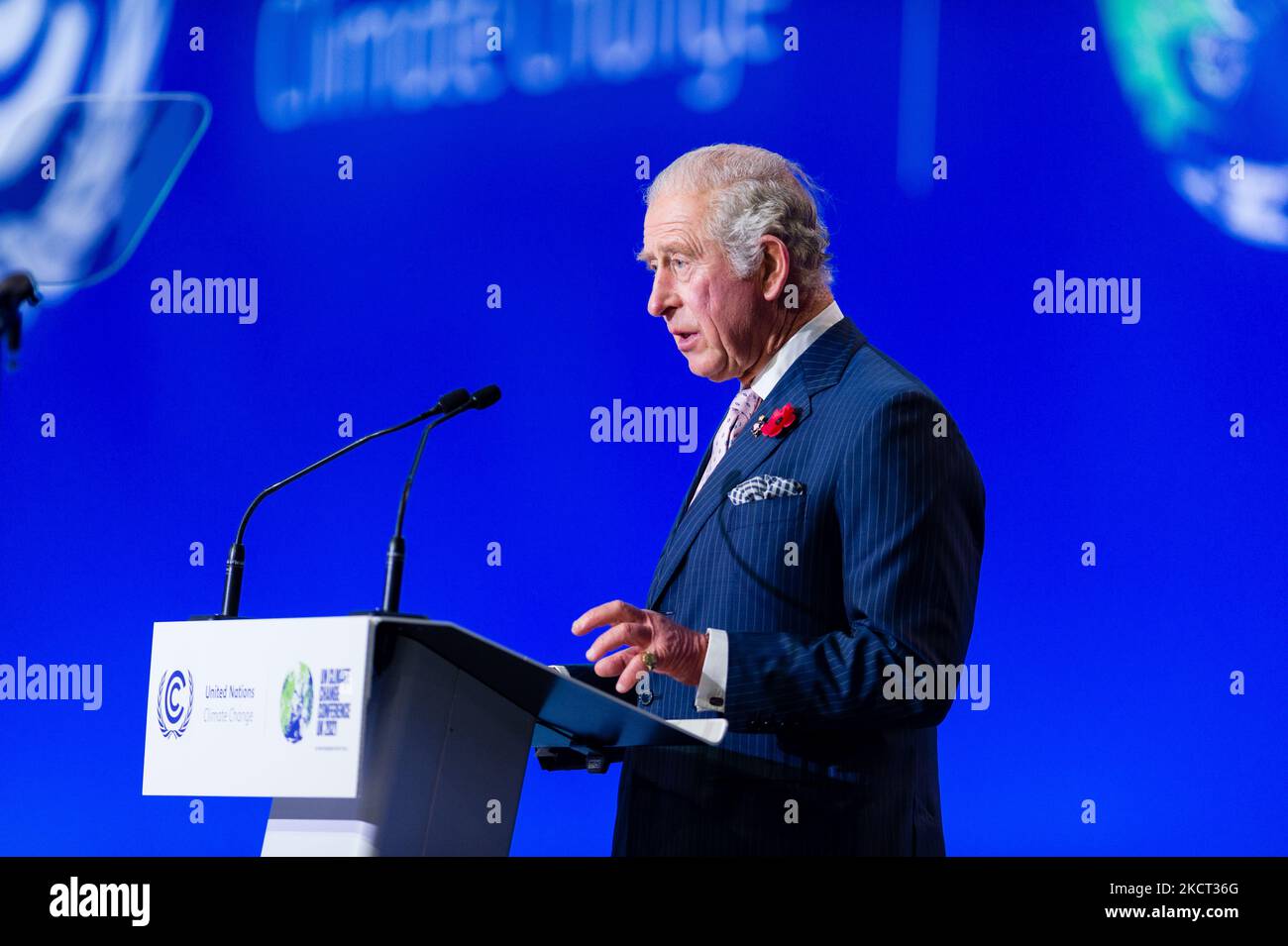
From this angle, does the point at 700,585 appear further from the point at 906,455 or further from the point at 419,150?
the point at 419,150

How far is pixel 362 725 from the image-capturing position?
1551mm

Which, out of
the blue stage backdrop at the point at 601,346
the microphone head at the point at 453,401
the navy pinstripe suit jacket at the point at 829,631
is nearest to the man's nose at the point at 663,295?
the navy pinstripe suit jacket at the point at 829,631

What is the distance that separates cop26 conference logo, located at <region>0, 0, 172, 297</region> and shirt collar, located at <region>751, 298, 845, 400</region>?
2.44 meters

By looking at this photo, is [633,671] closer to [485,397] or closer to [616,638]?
[616,638]

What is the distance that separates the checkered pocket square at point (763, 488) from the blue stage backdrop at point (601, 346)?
5.47 ft

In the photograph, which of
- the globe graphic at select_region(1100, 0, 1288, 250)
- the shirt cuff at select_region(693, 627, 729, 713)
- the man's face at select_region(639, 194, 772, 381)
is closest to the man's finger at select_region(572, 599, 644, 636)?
the shirt cuff at select_region(693, 627, 729, 713)

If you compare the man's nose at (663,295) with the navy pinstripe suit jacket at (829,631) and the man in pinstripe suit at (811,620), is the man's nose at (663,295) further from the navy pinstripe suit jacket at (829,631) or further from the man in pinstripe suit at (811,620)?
the navy pinstripe suit jacket at (829,631)

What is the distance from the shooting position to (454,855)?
1.71m

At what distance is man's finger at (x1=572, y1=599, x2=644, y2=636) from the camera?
167 centimetres

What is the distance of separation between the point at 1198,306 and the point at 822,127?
1069 mm

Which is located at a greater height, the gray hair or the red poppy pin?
the gray hair

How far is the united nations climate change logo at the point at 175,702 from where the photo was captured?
5.75 ft

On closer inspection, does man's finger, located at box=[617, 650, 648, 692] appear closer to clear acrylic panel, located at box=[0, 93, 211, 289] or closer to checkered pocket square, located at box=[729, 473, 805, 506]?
checkered pocket square, located at box=[729, 473, 805, 506]

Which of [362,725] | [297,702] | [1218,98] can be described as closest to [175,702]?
[297,702]
